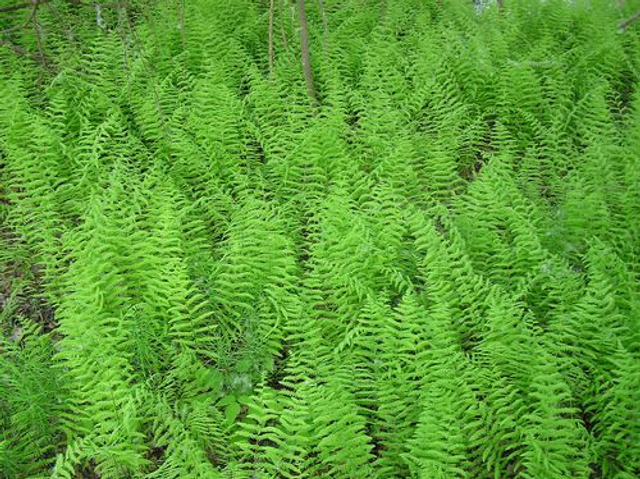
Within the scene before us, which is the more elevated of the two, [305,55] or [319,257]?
[305,55]

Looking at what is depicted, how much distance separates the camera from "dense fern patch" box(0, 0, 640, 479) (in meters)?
3.56

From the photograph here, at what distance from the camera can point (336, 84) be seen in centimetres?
661

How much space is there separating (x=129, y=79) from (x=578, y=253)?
16.1 ft

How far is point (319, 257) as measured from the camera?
4.80 metres

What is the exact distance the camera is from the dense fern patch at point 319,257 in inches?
140

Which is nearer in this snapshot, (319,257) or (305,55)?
(319,257)

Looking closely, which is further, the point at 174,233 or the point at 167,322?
the point at 174,233

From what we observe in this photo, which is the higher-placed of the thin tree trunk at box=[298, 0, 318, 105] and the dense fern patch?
the thin tree trunk at box=[298, 0, 318, 105]

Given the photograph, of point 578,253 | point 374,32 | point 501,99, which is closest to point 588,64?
point 501,99

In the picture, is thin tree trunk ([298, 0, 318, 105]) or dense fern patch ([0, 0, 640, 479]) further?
thin tree trunk ([298, 0, 318, 105])

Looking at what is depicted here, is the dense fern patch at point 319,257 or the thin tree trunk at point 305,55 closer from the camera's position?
the dense fern patch at point 319,257

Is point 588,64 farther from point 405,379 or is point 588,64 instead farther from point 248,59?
point 405,379

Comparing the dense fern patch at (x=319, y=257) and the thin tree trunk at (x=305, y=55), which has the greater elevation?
the thin tree trunk at (x=305, y=55)

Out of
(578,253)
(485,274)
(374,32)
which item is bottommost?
(485,274)
